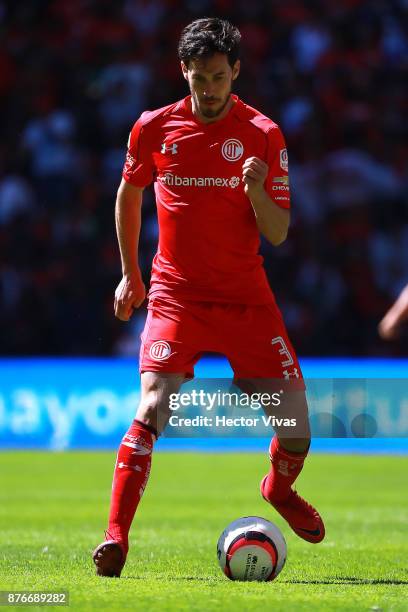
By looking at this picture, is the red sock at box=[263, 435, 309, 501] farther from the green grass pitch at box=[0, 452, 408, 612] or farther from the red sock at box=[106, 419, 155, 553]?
the red sock at box=[106, 419, 155, 553]

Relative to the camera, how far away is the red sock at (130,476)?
5809 mm

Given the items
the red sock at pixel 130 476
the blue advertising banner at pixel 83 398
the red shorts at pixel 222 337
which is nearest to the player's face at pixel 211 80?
the red shorts at pixel 222 337

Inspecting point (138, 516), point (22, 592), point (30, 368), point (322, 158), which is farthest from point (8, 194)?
point (22, 592)

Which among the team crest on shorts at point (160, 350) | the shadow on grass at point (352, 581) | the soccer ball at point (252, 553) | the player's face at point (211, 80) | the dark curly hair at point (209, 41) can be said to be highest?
the dark curly hair at point (209, 41)

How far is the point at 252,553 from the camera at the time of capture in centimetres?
588

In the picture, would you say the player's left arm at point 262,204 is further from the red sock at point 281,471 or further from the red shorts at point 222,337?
the red sock at point 281,471

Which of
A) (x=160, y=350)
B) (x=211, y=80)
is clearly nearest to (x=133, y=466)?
(x=160, y=350)

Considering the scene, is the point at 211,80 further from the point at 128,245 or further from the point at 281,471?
the point at 281,471

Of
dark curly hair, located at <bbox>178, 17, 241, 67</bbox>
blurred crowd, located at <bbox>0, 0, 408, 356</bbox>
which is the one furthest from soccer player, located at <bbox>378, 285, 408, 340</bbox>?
blurred crowd, located at <bbox>0, 0, 408, 356</bbox>

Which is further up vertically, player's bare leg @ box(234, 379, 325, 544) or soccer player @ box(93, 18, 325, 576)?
soccer player @ box(93, 18, 325, 576)

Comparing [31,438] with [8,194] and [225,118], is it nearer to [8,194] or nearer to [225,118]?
[8,194]

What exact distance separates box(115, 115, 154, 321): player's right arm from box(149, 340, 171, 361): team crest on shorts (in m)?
0.31

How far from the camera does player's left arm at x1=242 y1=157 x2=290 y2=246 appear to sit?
19.6 ft

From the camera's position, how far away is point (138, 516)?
9992 mm
